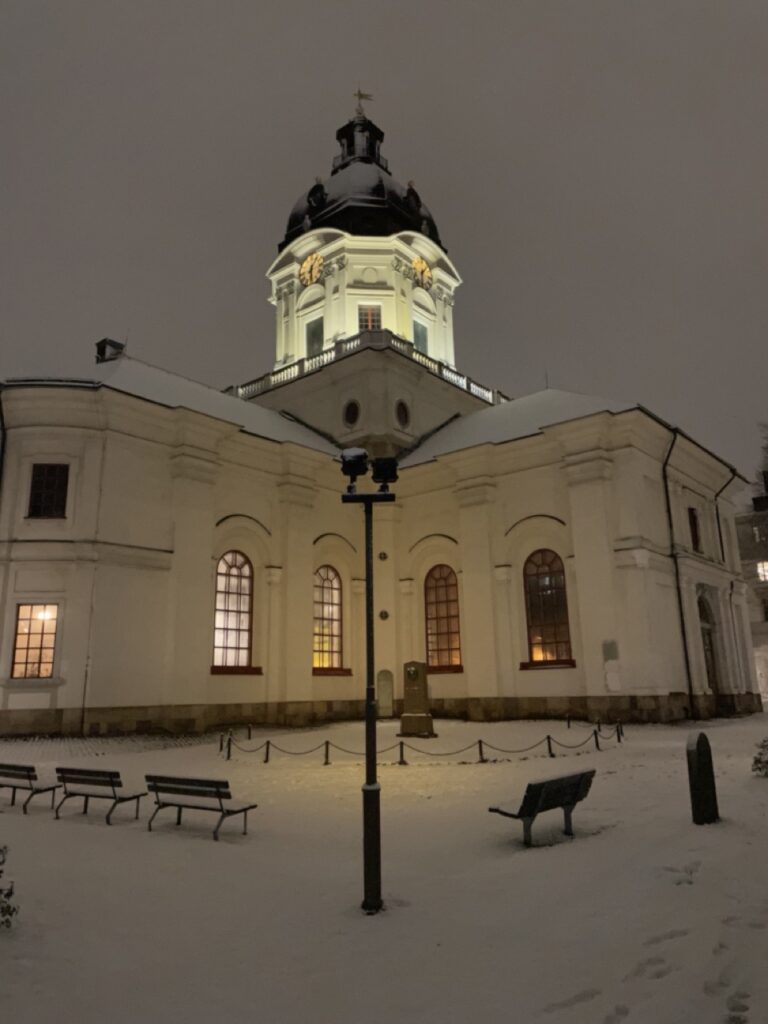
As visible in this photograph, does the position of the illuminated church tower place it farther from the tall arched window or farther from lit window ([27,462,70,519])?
lit window ([27,462,70,519])

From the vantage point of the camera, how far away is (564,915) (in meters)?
5.62

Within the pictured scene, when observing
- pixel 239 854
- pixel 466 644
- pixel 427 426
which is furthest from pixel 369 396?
pixel 239 854

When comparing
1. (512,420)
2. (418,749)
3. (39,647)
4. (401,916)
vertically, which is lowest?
(401,916)

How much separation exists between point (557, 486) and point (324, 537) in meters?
8.68

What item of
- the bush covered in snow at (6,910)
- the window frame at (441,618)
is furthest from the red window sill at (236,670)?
the bush covered in snow at (6,910)

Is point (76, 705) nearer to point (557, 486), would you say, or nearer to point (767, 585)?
point (557, 486)

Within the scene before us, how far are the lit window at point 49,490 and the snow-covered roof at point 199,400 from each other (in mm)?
2896

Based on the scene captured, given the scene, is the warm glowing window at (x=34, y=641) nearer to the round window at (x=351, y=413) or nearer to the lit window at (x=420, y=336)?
the round window at (x=351, y=413)

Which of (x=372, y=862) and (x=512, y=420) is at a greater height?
(x=512, y=420)

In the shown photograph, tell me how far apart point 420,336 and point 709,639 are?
61.3 ft

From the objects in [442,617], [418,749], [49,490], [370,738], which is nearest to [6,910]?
[370,738]

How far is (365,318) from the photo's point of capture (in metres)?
33.4

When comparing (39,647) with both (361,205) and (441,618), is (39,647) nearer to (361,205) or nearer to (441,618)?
(441,618)

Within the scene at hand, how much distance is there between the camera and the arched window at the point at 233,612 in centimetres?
2339
